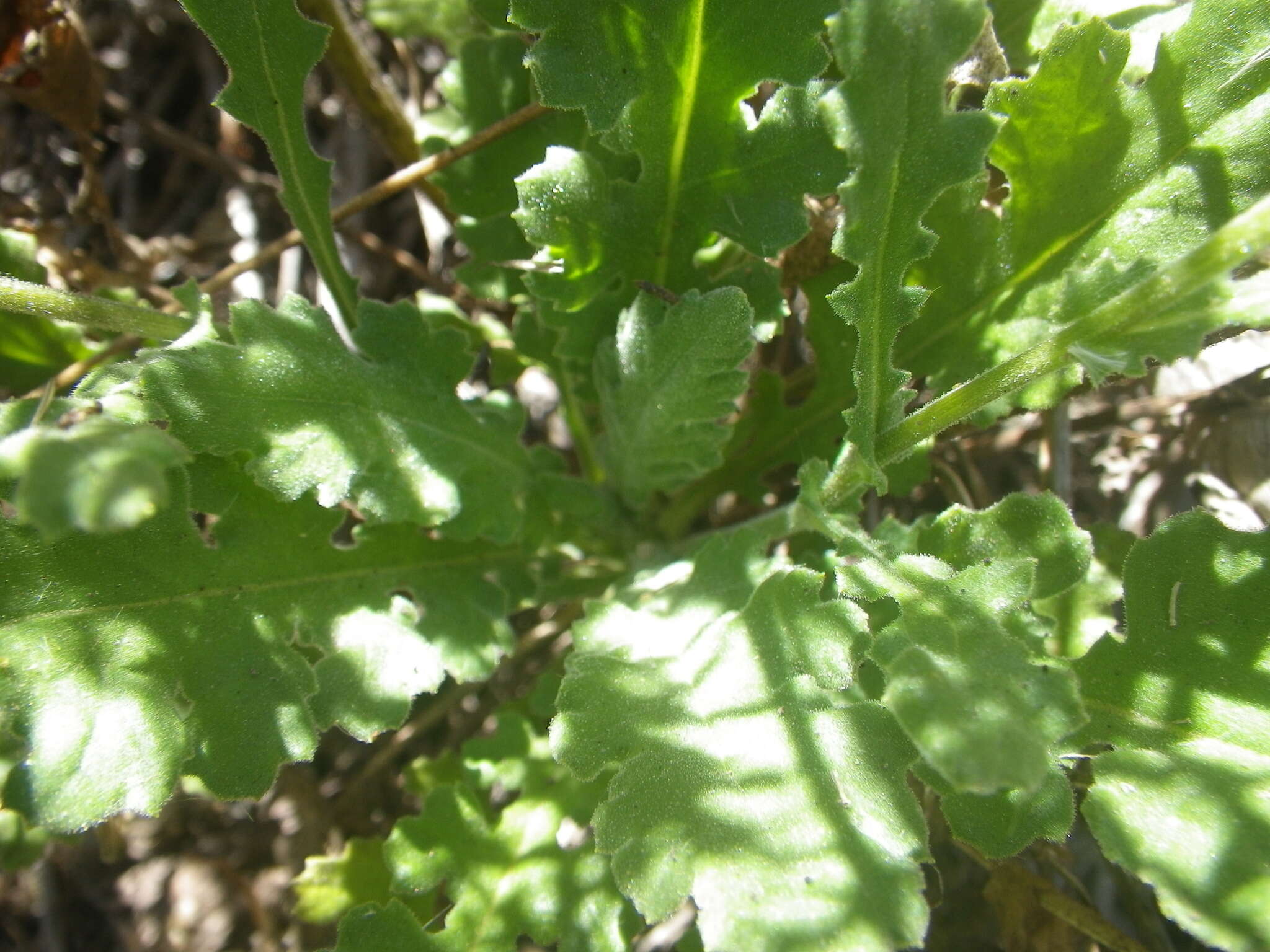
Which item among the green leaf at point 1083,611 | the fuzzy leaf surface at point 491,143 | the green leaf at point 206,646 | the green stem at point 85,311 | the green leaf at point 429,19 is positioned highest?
the green leaf at point 429,19

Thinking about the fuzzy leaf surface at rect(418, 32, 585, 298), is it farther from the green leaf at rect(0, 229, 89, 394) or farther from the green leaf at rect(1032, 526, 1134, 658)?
the green leaf at rect(1032, 526, 1134, 658)

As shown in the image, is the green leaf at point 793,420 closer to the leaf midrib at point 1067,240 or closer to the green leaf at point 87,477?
the leaf midrib at point 1067,240

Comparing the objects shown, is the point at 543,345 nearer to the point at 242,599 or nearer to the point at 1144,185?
the point at 242,599

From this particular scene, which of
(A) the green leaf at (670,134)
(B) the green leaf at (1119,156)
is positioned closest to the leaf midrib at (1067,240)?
(B) the green leaf at (1119,156)

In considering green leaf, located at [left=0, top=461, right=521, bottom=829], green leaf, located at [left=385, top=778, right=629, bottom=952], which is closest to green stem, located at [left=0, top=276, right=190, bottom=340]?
green leaf, located at [left=0, top=461, right=521, bottom=829]

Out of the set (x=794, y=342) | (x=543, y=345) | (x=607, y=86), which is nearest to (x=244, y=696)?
(x=543, y=345)
